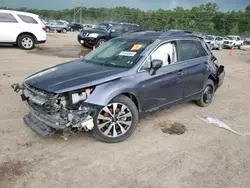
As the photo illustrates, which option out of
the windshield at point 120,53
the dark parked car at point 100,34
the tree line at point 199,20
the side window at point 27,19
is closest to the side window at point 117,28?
the dark parked car at point 100,34

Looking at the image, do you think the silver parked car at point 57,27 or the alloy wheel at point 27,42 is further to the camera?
the silver parked car at point 57,27

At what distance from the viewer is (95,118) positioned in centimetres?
Result: 366

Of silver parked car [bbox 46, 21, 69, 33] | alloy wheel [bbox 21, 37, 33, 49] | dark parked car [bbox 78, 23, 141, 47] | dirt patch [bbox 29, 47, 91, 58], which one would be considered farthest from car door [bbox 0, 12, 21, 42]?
silver parked car [bbox 46, 21, 69, 33]

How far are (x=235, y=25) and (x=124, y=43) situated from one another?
191ft

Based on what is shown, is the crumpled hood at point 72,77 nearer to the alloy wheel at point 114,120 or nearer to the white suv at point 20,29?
the alloy wheel at point 114,120

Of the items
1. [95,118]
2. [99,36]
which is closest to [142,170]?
[95,118]

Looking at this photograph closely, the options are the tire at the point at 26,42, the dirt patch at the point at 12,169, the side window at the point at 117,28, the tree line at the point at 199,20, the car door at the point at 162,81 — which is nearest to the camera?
the dirt patch at the point at 12,169

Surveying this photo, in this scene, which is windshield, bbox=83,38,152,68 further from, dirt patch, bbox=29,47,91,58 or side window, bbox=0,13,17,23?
side window, bbox=0,13,17,23

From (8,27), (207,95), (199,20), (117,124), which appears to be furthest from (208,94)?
(199,20)

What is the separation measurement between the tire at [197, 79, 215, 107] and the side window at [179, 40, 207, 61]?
687mm

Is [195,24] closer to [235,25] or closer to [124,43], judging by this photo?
[235,25]

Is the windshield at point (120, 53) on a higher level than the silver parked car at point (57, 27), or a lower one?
lower

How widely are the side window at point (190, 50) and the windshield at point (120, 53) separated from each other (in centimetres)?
80

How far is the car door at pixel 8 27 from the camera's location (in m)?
12.3
